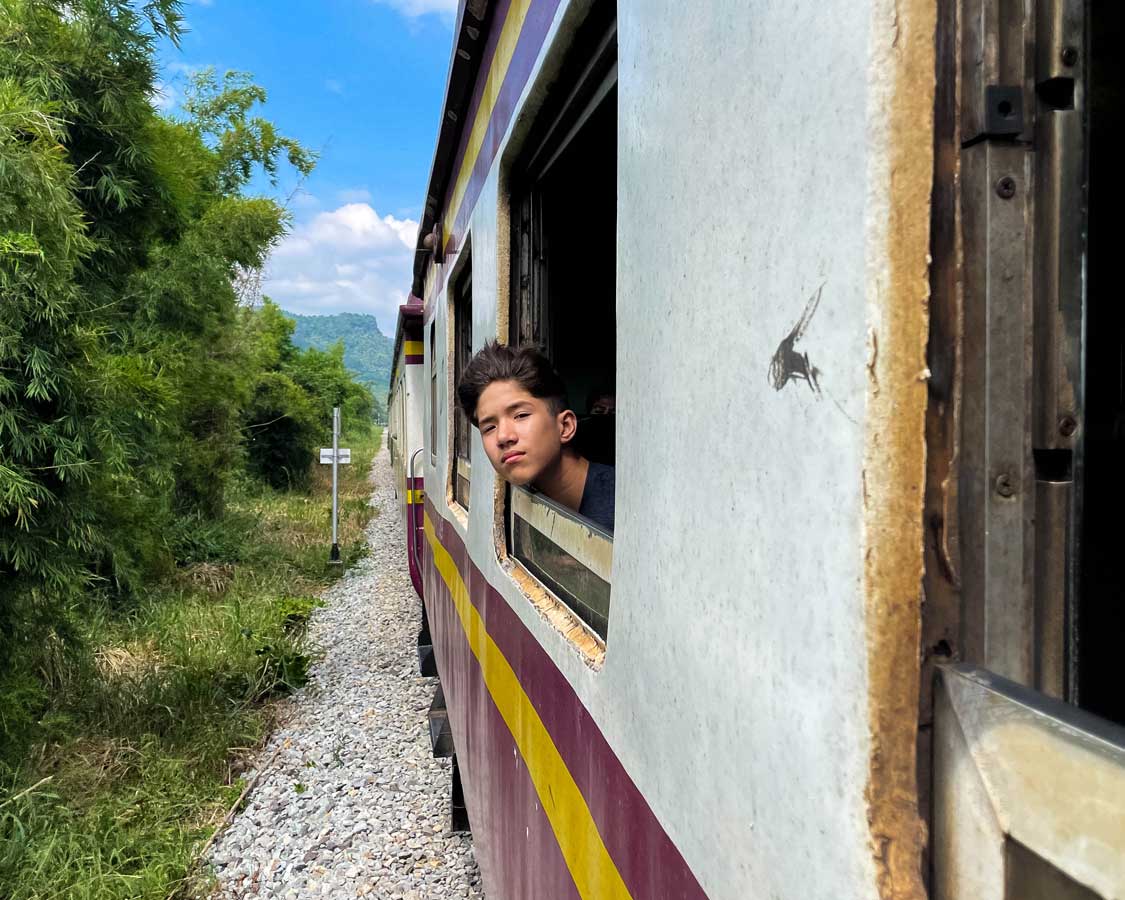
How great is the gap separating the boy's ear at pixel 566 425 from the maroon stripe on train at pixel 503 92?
700 millimetres

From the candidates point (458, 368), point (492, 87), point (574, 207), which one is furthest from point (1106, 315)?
point (458, 368)

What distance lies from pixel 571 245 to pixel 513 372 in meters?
1.51

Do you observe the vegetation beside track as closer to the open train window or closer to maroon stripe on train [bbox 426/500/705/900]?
the open train window

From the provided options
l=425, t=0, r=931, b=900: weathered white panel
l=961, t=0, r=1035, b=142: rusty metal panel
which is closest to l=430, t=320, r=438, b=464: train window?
l=425, t=0, r=931, b=900: weathered white panel

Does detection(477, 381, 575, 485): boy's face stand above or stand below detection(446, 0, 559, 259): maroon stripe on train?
below

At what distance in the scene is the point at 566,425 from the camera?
1868mm

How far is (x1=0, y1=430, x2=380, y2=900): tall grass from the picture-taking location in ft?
11.4

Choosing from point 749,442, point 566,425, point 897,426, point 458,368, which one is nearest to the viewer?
point 897,426

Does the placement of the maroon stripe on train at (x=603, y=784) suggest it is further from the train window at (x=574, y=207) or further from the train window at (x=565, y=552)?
the train window at (x=574, y=207)

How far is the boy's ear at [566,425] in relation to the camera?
184 centimetres

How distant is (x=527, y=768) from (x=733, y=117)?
1.41 metres

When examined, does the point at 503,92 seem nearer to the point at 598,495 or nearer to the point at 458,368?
the point at 598,495

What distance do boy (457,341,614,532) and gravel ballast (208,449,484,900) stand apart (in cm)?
244

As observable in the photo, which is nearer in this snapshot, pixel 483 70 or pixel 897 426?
pixel 897 426
